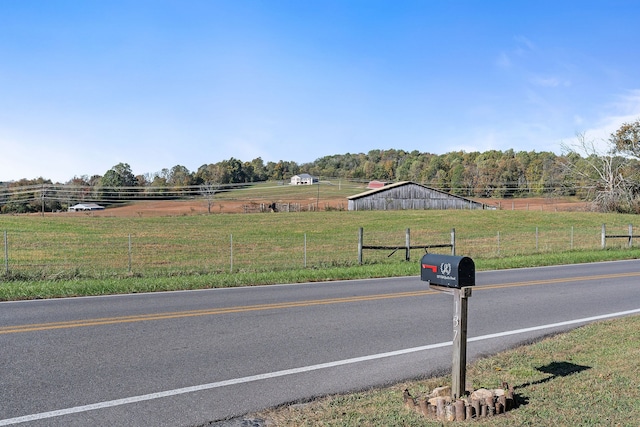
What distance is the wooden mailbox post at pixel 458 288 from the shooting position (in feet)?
15.9

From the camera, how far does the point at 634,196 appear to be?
2601 inches

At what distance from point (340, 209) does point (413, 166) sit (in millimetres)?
74857

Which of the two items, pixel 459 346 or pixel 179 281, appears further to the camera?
pixel 179 281

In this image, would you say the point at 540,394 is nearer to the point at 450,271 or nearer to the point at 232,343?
the point at 450,271

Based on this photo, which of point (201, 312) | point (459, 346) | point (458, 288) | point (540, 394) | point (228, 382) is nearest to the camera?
point (458, 288)

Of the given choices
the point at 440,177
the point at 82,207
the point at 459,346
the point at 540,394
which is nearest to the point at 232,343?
the point at 459,346

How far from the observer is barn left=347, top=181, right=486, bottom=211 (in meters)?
75.8

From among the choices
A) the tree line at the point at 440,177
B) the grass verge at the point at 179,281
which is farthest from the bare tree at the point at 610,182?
the grass verge at the point at 179,281

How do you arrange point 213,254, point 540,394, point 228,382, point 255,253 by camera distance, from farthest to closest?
point 255,253 → point 213,254 → point 228,382 → point 540,394

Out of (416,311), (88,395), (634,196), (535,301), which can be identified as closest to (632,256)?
(535,301)

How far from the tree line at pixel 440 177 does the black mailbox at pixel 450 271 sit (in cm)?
6697

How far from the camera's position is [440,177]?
132000 millimetres

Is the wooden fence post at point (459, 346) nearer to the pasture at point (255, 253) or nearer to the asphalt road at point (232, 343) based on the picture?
the asphalt road at point (232, 343)

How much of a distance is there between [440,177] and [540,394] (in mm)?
130307
